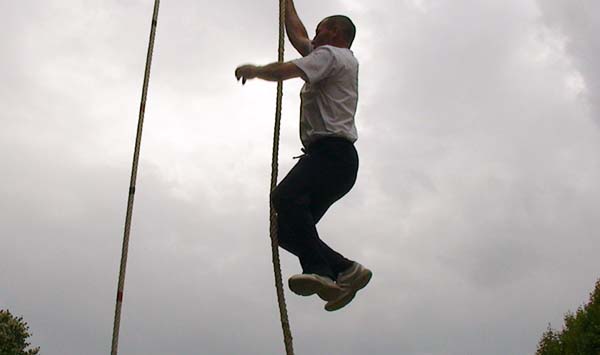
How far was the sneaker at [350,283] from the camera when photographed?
16.7ft

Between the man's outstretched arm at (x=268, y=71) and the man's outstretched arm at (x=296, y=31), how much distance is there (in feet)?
3.64

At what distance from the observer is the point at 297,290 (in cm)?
495

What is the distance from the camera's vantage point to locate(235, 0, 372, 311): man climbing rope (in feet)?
16.3

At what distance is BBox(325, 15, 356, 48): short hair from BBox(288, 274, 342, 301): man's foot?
1.80m

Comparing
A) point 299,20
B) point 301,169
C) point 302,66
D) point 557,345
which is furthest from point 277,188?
point 557,345

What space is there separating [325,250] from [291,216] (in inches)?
14.0

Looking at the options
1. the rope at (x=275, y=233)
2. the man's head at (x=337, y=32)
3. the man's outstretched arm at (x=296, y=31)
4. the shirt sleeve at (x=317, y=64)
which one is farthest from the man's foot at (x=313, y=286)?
the man's outstretched arm at (x=296, y=31)

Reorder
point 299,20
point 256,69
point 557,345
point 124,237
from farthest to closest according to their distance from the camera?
point 557,345
point 124,237
point 299,20
point 256,69

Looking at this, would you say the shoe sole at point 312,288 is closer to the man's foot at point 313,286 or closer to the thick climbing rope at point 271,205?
the man's foot at point 313,286

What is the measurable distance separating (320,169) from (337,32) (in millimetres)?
1061

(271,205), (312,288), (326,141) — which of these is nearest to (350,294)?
(312,288)

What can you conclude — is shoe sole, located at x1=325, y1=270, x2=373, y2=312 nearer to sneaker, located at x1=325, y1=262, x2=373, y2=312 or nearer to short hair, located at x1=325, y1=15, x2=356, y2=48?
sneaker, located at x1=325, y1=262, x2=373, y2=312

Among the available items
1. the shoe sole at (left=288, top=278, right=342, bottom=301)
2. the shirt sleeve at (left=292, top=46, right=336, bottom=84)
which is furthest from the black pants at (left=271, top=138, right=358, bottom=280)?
the shirt sleeve at (left=292, top=46, right=336, bottom=84)

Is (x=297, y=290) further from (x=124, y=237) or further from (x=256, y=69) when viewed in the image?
(x=124, y=237)
